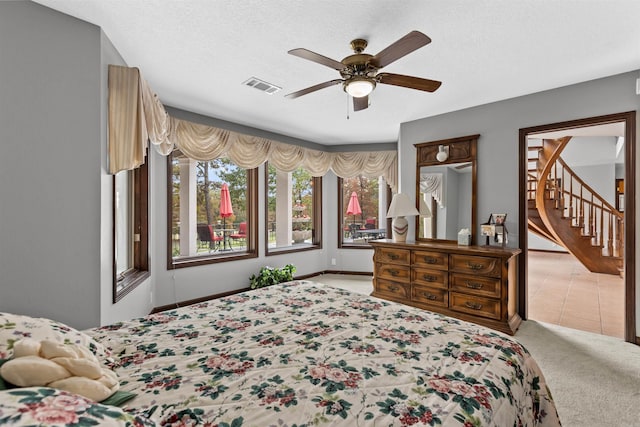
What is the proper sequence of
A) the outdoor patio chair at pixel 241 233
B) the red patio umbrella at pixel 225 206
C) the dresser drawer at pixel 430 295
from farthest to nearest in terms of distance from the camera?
the outdoor patio chair at pixel 241 233 < the red patio umbrella at pixel 225 206 < the dresser drawer at pixel 430 295

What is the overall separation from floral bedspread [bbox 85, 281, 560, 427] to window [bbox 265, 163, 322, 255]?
336 centimetres

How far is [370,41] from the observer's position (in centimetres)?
226

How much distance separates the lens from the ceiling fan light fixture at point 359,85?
2.09m

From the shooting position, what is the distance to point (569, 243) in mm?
6027

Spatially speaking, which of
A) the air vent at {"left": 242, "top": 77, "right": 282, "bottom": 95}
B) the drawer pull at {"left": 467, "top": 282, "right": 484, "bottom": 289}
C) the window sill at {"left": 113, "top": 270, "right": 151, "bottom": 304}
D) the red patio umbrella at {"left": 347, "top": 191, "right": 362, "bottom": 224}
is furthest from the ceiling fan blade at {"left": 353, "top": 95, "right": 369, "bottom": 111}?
the red patio umbrella at {"left": 347, "top": 191, "right": 362, "bottom": 224}

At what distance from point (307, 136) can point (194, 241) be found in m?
2.51

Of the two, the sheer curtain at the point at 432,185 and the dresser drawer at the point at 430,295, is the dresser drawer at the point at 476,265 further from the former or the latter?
the sheer curtain at the point at 432,185

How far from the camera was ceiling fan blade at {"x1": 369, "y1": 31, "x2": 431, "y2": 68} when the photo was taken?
1.65 meters

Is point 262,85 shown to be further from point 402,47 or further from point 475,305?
point 475,305

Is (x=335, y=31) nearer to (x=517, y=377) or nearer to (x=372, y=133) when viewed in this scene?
(x=517, y=377)

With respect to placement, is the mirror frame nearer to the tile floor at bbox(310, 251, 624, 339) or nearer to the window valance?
the window valance

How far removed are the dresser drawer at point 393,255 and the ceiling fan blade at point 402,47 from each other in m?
2.38

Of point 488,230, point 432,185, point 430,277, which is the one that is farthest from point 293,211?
point 488,230

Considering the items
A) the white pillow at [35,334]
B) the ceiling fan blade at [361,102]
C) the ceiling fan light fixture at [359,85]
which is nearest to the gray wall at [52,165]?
the white pillow at [35,334]
